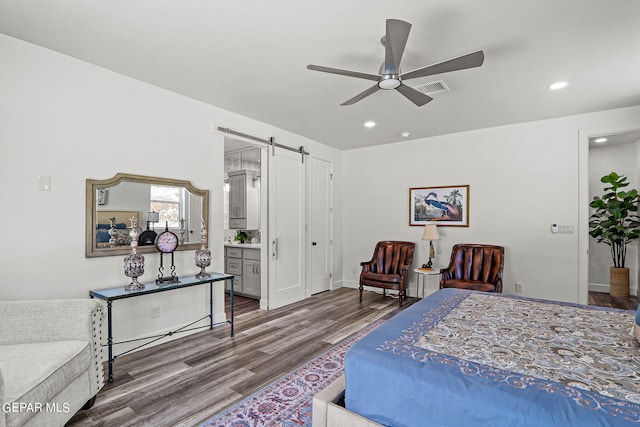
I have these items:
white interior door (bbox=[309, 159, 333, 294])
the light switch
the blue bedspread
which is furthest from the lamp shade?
the light switch

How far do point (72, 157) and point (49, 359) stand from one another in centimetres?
172

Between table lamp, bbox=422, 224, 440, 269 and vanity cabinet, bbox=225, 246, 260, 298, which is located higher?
table lamp, bbox=422, 224, 440, 269

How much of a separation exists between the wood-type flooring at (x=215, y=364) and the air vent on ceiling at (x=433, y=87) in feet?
9.06

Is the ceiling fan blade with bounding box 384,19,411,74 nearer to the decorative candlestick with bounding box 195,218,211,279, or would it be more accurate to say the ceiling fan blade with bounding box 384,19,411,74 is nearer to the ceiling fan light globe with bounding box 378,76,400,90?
the ceiling fan light globe with bounding box 378,76,400,90

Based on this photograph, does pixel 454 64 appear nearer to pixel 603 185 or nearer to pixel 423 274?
pixel 423 274

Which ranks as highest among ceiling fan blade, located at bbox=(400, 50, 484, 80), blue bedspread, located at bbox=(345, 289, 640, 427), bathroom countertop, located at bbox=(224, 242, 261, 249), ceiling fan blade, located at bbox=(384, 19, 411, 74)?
ceiling fan blade, located at bbox=(384, 19, 411, 74)

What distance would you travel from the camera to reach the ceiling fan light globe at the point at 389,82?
2402 millimetres

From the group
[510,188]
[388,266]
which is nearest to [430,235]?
[388,266]

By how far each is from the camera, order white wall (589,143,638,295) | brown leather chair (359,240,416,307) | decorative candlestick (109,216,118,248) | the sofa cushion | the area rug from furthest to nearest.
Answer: white wall (589,143,638,295) → brown leather chair (359,240,416,307) → decorative candlestick (109,216,118,248) → the area rug → the sofa cushion

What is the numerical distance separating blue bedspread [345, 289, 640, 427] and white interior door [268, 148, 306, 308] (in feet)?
9.33

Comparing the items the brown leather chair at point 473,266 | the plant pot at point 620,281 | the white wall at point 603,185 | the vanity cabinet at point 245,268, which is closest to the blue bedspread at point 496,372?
the brown leather chair at point 473,266

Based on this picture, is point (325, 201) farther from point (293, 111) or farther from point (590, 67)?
point (590, 67)

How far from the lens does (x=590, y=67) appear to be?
2871 millimetres

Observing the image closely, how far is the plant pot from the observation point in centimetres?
514
